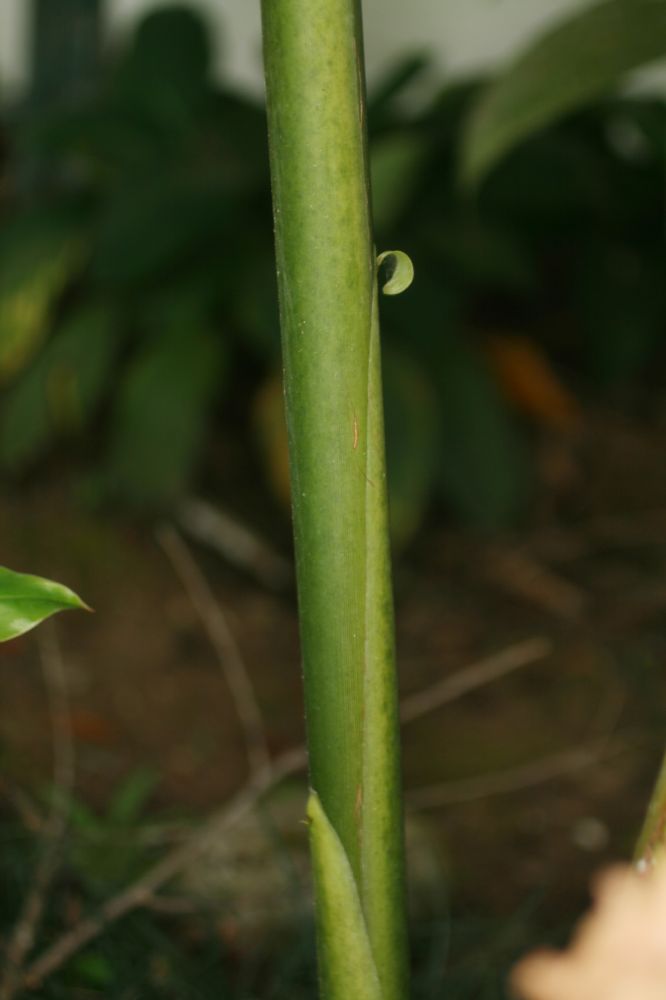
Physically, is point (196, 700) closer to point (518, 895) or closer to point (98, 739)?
point (98, 739)

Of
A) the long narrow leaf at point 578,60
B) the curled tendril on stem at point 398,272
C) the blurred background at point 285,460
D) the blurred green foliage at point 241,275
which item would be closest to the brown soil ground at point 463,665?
the blurred background at point 285,460

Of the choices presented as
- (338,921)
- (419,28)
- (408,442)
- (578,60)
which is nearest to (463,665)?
(408,442)

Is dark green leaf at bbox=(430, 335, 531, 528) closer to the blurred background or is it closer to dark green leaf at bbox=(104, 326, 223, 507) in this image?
the blurred background

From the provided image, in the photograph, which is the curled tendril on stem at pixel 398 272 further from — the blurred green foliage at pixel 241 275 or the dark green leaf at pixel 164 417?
the dark green leaf at pixel 164 417

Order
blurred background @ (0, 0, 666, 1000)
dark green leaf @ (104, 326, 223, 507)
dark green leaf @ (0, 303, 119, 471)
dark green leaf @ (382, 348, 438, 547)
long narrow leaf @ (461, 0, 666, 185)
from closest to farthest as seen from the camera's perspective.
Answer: long narrow leaf @ (461, 0, 666, 185)
blurred background @ (0, 0, 666, 1000)
dark green leaf @ (382, 348, 438, 547)
dark green leaf @ (104, 326, 223, 507)
dark green leaf @ (0, 303, 119, 471)

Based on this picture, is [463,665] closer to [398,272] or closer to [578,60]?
[578,60]

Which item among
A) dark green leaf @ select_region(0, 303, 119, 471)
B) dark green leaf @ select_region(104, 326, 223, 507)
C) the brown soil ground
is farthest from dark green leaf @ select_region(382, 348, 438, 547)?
dark green leaf @ select_region(0, 303, 119, 471)

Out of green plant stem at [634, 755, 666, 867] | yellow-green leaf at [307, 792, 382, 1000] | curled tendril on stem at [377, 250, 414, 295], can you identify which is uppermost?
curled tendril on stem at [377, 250, 414, 295]

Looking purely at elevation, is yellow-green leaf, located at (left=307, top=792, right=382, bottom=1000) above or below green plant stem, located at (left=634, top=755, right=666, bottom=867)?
below
